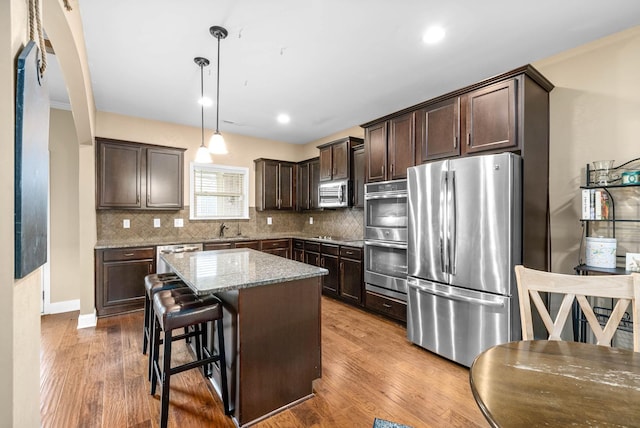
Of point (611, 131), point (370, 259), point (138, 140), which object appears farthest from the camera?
point (138, 140)

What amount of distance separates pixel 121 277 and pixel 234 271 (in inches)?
104

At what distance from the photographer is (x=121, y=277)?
3834 mm

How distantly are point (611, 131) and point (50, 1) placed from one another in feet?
12.7

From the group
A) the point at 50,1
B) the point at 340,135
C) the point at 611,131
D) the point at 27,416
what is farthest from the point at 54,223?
the point at 611,131

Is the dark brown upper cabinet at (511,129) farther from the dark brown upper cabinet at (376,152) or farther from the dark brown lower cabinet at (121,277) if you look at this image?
the dark brown lower cabinet at (121,277)

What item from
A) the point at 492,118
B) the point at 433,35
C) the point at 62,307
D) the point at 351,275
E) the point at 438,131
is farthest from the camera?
the point at 351,275

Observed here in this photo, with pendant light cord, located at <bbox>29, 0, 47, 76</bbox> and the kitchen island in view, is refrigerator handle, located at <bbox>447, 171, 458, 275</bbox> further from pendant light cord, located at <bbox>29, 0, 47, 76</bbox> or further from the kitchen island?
pendant light cord, located at <bbox>29, 0, 47, 76</bbox>

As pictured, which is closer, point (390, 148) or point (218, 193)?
point (390, 148)

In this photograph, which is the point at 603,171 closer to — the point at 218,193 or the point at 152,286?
the point at 152,286

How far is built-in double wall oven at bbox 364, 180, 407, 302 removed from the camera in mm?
3383

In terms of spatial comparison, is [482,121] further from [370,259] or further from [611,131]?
[370,259]

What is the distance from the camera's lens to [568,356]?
113cm

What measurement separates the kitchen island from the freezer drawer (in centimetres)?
121

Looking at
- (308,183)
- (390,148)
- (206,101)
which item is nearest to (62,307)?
(206,101)
